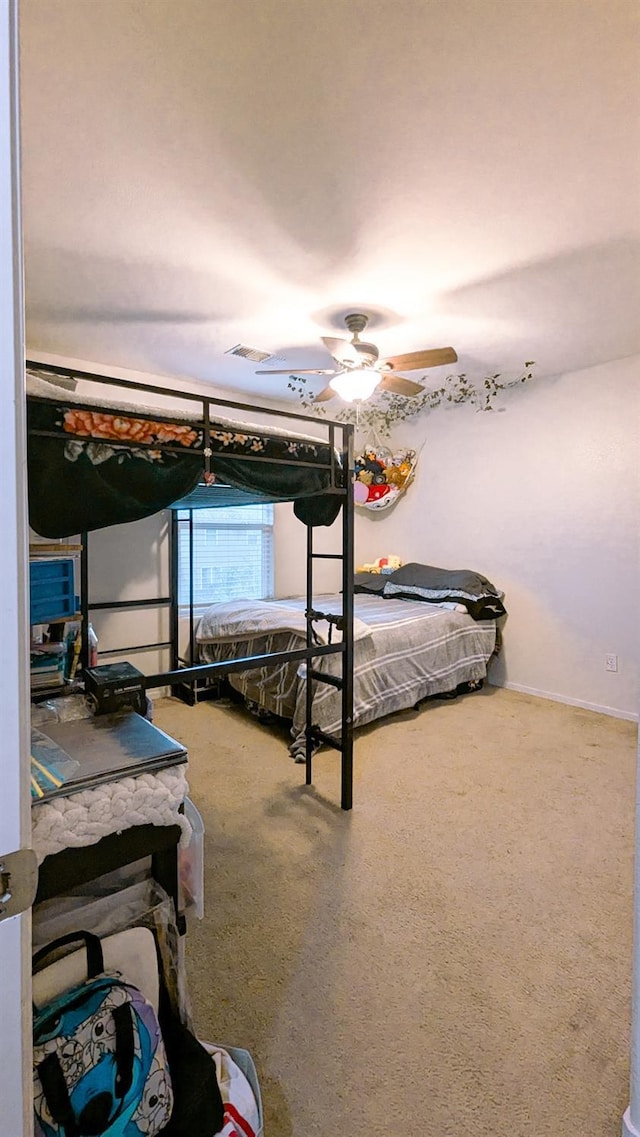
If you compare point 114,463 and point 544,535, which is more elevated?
point 114,463

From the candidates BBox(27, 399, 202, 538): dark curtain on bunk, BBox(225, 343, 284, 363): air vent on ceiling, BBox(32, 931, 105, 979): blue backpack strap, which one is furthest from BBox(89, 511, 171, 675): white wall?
BBox(32, 931, 105, 979): blue backpack strap

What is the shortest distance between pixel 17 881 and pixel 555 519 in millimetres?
4068

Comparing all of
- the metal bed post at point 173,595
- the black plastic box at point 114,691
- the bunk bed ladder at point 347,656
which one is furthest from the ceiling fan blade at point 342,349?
the black plastic box at point 114,691

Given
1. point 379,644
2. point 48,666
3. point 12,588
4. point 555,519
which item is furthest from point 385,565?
point 12,588

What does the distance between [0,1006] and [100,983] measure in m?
0.60

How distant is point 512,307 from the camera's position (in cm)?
277

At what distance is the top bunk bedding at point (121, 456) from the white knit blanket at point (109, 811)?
2.34 ft

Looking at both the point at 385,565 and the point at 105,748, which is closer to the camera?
the point at 105,748

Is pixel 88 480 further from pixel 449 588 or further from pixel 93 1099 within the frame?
pixel 449 588

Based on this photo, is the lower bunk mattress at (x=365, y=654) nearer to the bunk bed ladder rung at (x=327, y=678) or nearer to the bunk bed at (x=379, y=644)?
the bunk bed at (x=379, y=644)

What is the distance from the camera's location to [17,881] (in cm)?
54

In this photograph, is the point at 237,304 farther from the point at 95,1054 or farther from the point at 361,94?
the point at 95,1054

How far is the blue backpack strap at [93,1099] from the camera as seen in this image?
2.79 feet

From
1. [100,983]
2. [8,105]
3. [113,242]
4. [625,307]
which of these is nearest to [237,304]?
[113,242]
